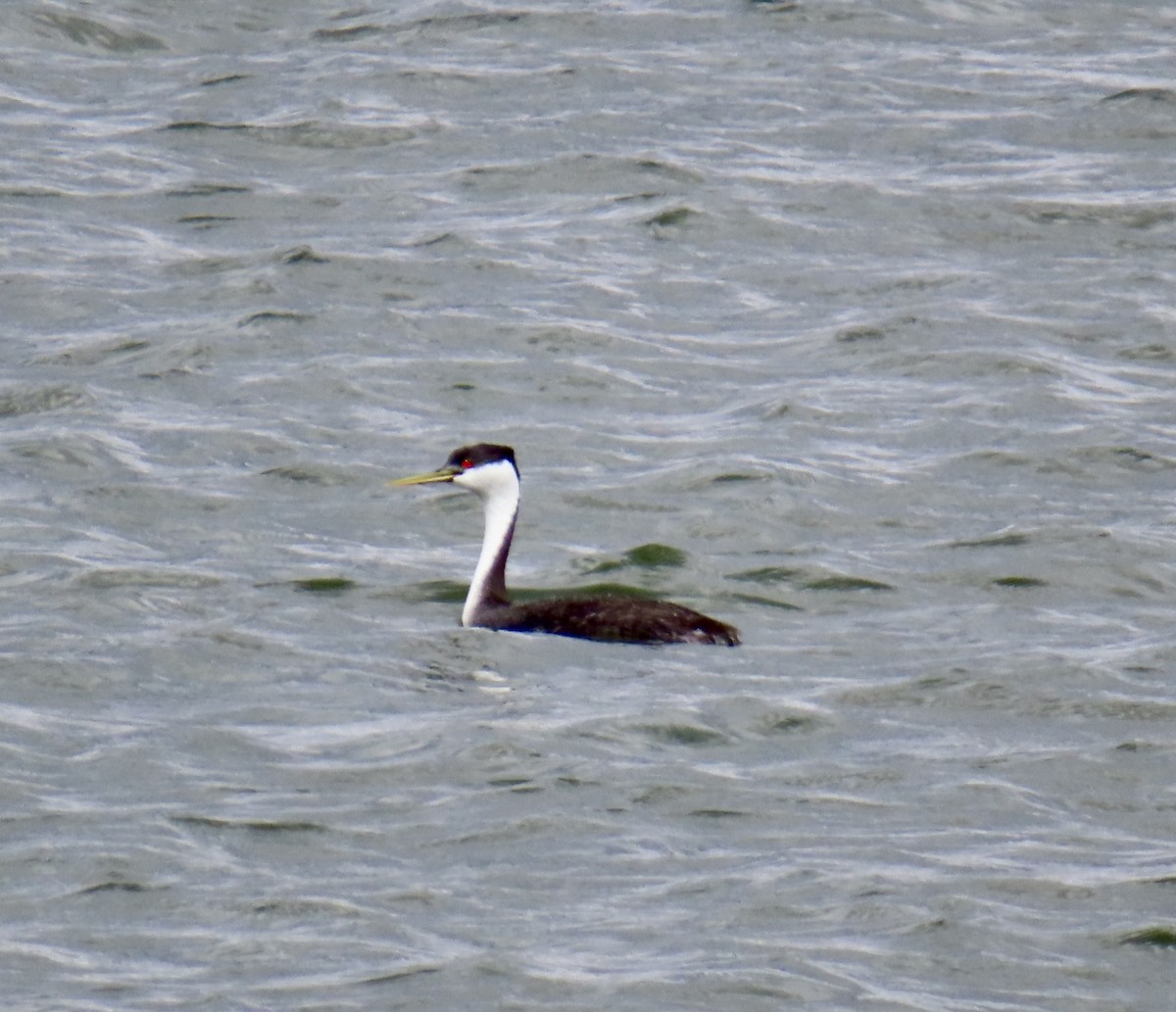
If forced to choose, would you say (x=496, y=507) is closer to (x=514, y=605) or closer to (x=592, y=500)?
(x=514, y=605)

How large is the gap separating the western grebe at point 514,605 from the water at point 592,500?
13cm

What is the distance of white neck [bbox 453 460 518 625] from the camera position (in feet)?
43.0

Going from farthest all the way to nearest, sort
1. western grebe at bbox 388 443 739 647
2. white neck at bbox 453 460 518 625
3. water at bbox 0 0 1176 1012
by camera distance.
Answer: white neck at bbox 453 460 518 625, western grebe at bbox 388 443 739 647, water at bbox 0 0 1176 1012

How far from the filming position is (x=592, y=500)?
14.7 metres

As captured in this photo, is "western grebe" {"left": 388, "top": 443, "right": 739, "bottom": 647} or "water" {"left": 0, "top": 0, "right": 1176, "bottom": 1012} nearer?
"water" {"left": 0, "top": 0, "right": 1176, "bottom": 1012}

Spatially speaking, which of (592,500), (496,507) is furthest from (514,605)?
(592,500)

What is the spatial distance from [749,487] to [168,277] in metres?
5.65

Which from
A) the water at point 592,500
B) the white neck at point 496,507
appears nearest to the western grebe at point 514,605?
the white neck at point 496,507

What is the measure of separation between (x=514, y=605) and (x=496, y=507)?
70 centimetres

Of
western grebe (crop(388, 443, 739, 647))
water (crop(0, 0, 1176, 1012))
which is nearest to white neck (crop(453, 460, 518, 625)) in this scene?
western grebe (crop(388, 443, 739, 647))

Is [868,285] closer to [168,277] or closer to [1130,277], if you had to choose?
[1130,277]

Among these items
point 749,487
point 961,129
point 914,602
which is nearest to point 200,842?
point 914,602

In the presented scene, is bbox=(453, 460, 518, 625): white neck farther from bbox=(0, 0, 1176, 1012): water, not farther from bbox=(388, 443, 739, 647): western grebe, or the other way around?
bbox=(0, 0, 1176, 1012): water

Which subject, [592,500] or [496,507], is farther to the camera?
[592,500]
